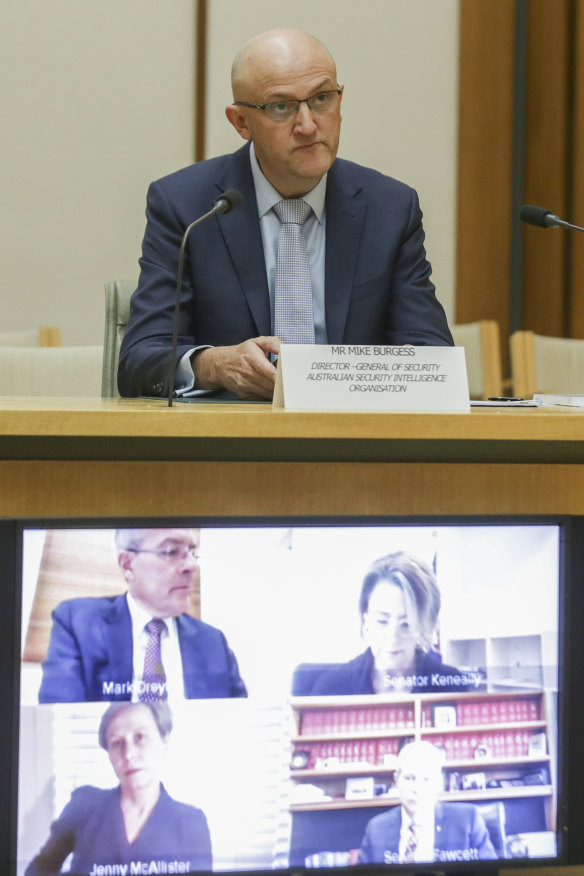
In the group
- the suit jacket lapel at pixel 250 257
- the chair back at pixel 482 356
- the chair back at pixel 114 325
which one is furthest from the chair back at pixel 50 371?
the chair back at pixel 482 356

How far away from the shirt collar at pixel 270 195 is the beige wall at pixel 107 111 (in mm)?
1717

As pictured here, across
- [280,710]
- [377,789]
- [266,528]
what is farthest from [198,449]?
[377,789]

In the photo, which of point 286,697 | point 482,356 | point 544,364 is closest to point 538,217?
point 286,697

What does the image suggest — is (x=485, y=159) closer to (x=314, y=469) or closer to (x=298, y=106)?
(x=298, y=106)

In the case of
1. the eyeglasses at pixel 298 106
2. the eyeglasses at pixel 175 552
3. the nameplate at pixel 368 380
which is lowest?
Answer: the eyeglasses at pixel 175 552

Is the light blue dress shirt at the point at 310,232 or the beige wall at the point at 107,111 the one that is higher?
the beige wall at the point at 107,111

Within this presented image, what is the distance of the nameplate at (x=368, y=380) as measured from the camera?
109cm

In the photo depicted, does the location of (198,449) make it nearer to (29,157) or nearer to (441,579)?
(441,579)

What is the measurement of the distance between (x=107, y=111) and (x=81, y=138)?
0.45ft

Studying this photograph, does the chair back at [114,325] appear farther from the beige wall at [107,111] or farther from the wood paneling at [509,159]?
the wood paneling at [509,159]

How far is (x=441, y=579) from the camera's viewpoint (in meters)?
1.05

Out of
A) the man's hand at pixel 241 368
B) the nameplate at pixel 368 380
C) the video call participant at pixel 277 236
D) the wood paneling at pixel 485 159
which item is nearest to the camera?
the nameplate at pixel 368 380

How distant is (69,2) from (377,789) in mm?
3352

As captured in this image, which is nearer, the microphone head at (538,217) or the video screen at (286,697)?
the video screen at (286,697)
